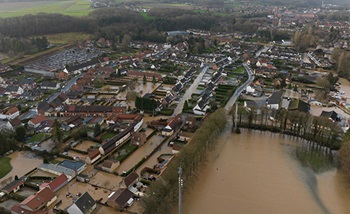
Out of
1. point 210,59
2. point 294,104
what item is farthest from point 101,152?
point 210,59

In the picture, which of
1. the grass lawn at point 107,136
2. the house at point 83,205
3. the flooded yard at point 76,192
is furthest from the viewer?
the grass lawn at point 107,136

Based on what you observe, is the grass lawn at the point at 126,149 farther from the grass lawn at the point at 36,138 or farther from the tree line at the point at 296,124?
the tree line at the point at 296,124

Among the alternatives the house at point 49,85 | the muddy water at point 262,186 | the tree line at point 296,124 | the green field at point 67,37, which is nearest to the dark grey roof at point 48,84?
the house at point 49,85

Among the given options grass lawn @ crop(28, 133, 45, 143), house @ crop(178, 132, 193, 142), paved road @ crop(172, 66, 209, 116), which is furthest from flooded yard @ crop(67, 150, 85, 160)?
paved road @ crop(172, 66, 209, 116)

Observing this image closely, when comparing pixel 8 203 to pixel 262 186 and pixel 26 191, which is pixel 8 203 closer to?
pixel 26 191

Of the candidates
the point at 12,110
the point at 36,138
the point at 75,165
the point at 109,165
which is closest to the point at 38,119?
the point at 36,138

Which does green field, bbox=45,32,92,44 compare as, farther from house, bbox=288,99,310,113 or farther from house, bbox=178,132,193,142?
house, bbox=288,99,310,113
